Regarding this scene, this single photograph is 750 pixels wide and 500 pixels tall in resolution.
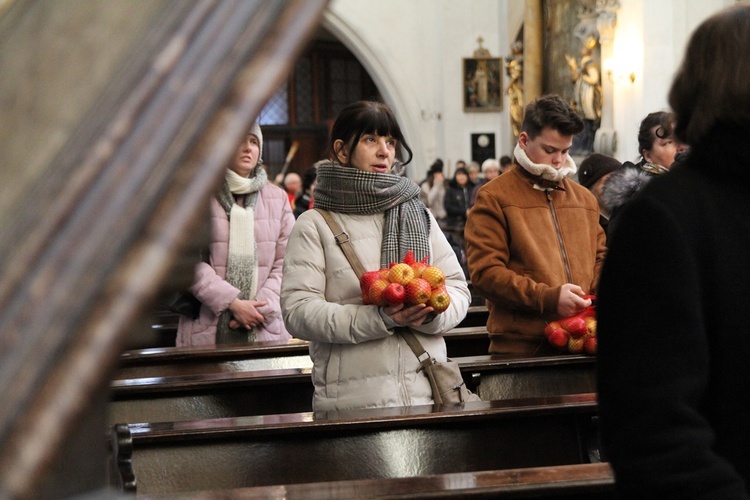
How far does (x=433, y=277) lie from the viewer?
9.29 ft

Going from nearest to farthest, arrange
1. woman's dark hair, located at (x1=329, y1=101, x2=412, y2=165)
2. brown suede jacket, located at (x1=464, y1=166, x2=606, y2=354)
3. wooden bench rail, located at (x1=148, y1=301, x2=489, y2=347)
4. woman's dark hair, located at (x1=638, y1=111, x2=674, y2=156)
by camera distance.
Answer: woman's dark hair, located at (x1=329, y1=101, x2=412, y2=165)
brown suede jacket, located at (x1=464, y1=166, x2=606, y2=354)
woman's dark hair, located at (x1=638, y1=111, x2=674, y2=156)
wooden bench rail, located at (x1=148, y1=301, x2=489, y2=347)

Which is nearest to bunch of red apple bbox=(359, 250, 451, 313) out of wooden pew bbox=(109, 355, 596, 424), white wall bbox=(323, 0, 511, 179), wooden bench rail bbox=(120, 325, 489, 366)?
wooden pew bbox=(109, 355, 596, 424)

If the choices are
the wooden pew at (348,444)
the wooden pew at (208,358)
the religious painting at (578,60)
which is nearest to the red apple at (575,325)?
the wooden pew at (348,444)

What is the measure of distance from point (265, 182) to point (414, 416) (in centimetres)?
213

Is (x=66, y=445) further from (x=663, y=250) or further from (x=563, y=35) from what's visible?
(x=563, y=35)

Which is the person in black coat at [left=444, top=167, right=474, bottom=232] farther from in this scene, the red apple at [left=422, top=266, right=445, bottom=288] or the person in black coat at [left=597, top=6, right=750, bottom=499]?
the person in black coat at [left=597, top=6, right=750, bottom=499]

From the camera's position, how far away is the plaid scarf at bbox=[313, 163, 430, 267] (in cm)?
302

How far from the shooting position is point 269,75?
20.8 inches

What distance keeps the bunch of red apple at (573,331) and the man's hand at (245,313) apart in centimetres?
143

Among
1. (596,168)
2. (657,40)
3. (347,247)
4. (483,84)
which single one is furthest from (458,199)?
(347,247)

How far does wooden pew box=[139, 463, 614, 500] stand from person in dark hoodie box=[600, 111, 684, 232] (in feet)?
6.38

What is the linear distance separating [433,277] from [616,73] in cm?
1059

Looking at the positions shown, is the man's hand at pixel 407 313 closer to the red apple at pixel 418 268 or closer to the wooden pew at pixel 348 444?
the red apple at pixel 418 268

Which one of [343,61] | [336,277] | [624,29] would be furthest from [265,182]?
[343,61]
